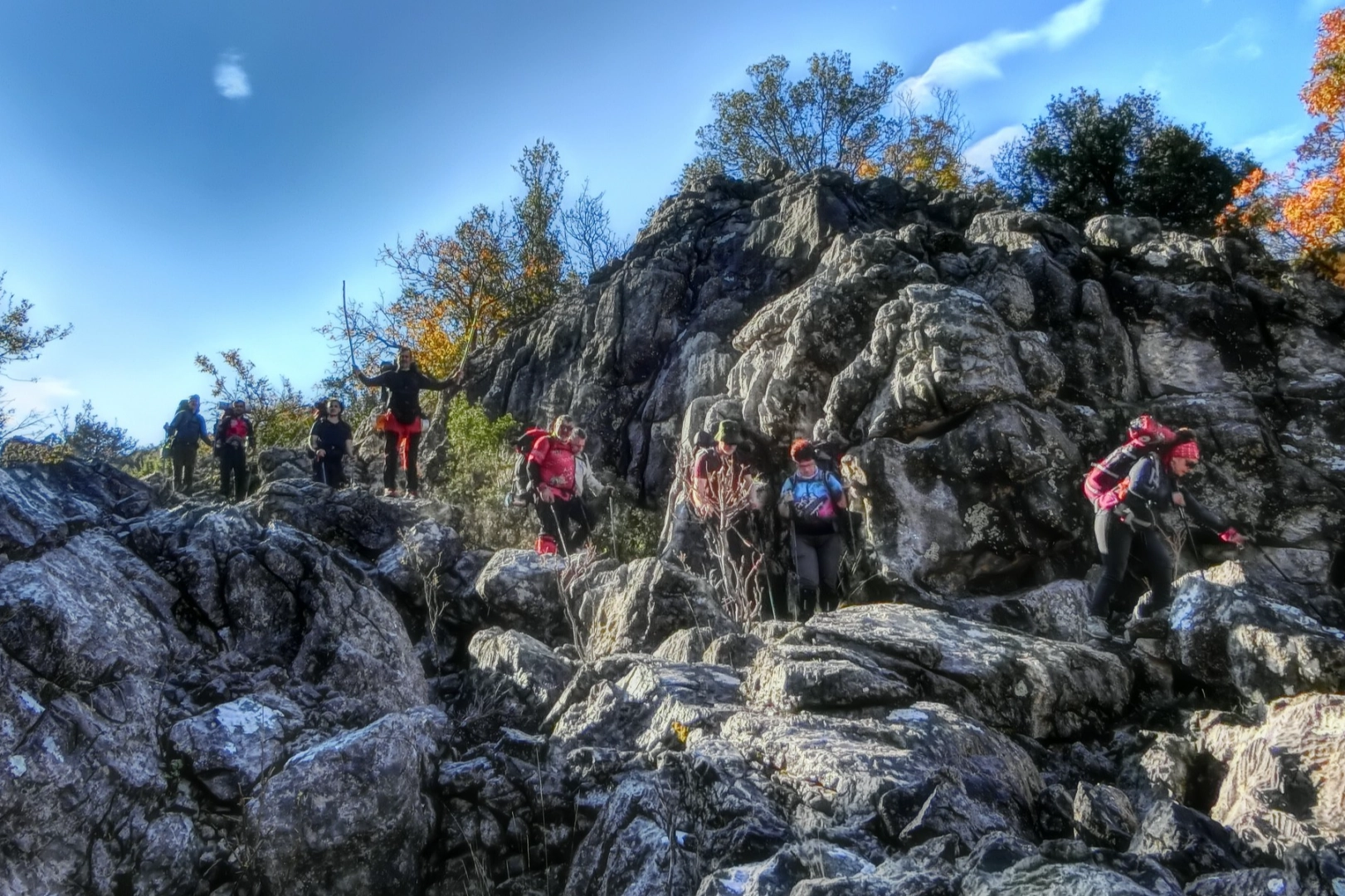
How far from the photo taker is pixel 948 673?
654 centimetres

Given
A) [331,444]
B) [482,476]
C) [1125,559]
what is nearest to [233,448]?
[331,444]

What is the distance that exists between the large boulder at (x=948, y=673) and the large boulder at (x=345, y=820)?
2.49 meters

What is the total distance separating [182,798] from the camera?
4.88 meters

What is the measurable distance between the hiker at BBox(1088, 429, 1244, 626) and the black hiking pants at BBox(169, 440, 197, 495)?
58.2ft

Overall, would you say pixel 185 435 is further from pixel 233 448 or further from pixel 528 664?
pixel 528 664

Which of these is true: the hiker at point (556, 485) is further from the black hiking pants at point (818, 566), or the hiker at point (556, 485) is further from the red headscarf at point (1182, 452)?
the red headscarf at point (1182, 452)

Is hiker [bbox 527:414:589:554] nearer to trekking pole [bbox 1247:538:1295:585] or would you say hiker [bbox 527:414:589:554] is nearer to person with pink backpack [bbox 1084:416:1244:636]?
person with pink backpack [bbox 1084:416:1244:636]

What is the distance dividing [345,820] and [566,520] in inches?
312

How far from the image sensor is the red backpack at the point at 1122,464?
885 cm

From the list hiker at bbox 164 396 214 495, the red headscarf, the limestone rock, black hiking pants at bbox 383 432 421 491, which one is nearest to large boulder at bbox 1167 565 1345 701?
the red headscarf

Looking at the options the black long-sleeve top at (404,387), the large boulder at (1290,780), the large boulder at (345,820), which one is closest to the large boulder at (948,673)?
the large boulder at (1290,780)

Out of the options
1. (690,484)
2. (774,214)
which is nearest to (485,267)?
(774,214)

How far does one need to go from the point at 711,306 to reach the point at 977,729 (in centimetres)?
1482

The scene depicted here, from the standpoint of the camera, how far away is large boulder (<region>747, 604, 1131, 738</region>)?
5770 millimetres
